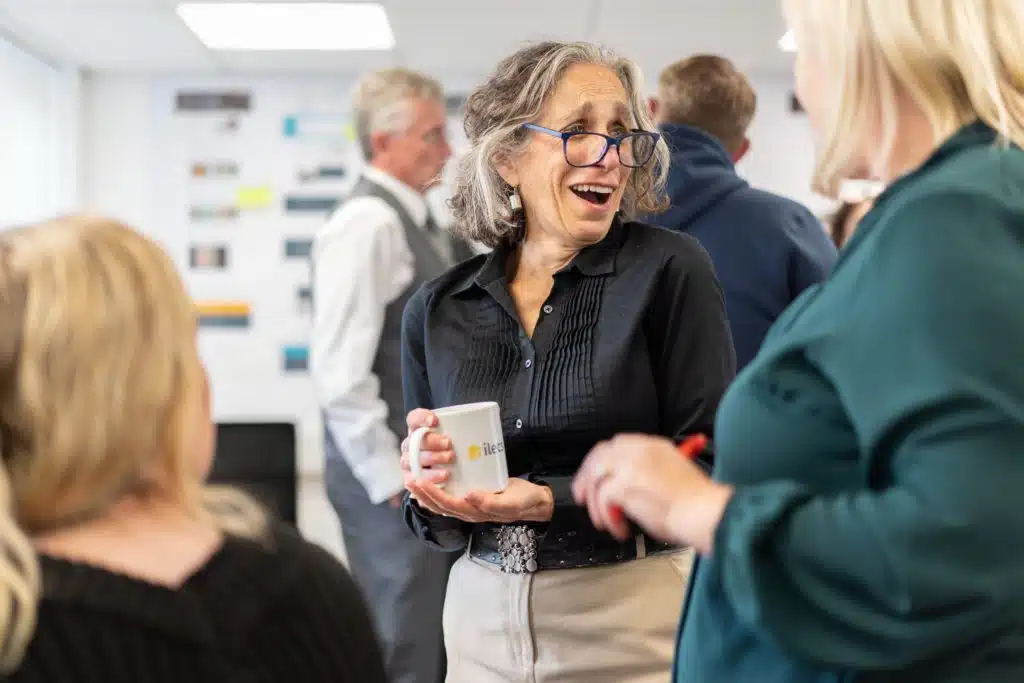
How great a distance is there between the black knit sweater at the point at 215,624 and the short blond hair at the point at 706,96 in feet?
5.80

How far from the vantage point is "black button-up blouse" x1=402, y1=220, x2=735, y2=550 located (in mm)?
1438

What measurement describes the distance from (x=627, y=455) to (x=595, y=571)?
0.60 m

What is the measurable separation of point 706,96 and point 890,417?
5.92 feet

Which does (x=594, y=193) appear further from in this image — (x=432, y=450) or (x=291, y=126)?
(x=291, y=126)

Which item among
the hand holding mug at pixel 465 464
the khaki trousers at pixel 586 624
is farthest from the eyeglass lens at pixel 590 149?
the khaki trousers at pixel 586 624

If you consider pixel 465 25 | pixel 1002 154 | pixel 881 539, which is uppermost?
pixel 465 25

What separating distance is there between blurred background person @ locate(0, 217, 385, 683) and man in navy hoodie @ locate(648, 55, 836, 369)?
1483 millimetres

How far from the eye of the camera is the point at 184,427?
866 millimetres

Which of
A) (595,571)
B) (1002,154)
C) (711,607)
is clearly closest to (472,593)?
(595,571)

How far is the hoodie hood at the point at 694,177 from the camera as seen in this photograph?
2246 mm

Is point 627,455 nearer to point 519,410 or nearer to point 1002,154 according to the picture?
point 1002,154

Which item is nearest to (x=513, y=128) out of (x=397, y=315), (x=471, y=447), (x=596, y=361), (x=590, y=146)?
(x=590, y=146)

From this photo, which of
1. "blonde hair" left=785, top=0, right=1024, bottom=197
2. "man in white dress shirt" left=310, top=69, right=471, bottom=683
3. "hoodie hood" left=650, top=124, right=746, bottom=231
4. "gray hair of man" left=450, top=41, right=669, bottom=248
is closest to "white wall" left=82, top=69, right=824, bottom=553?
"man in white dress shirt" left=310, top=69, right=471, bottom=683

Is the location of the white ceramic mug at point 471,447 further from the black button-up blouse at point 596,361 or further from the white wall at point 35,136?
the white wall at point 35,136
